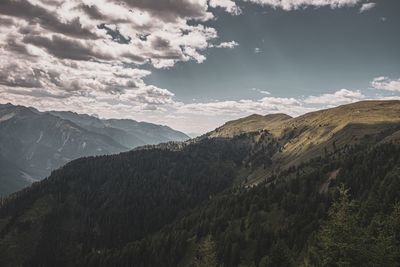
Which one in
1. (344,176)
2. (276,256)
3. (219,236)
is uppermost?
(344,176)

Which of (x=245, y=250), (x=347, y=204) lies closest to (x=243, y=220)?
(x=245, y=250)

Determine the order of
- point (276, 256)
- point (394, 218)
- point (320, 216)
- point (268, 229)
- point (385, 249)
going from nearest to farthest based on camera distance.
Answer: point (385, 249)
point (394, 218)
point (276, 256)
point (320, 216)
point (268, 229)

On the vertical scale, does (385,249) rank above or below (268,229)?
above

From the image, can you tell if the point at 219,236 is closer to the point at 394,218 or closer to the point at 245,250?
the point at 245,250

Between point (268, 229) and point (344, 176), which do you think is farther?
point (344, 176)

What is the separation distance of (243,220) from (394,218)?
485ft

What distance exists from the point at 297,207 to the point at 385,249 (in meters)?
160

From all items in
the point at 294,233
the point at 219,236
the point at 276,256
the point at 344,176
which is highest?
the point at 344,176

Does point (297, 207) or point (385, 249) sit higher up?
point (385, 249)

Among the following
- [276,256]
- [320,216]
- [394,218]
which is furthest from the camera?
[320,216]

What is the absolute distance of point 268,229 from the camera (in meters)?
176

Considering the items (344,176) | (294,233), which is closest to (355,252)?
(294,233)

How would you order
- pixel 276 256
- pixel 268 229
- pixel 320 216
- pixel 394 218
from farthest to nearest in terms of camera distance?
1. pixel 268 229
2. pixel 320 216
3. pixel 276 256
4. pixel 394 218

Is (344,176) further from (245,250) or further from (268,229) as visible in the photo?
(245,250)
